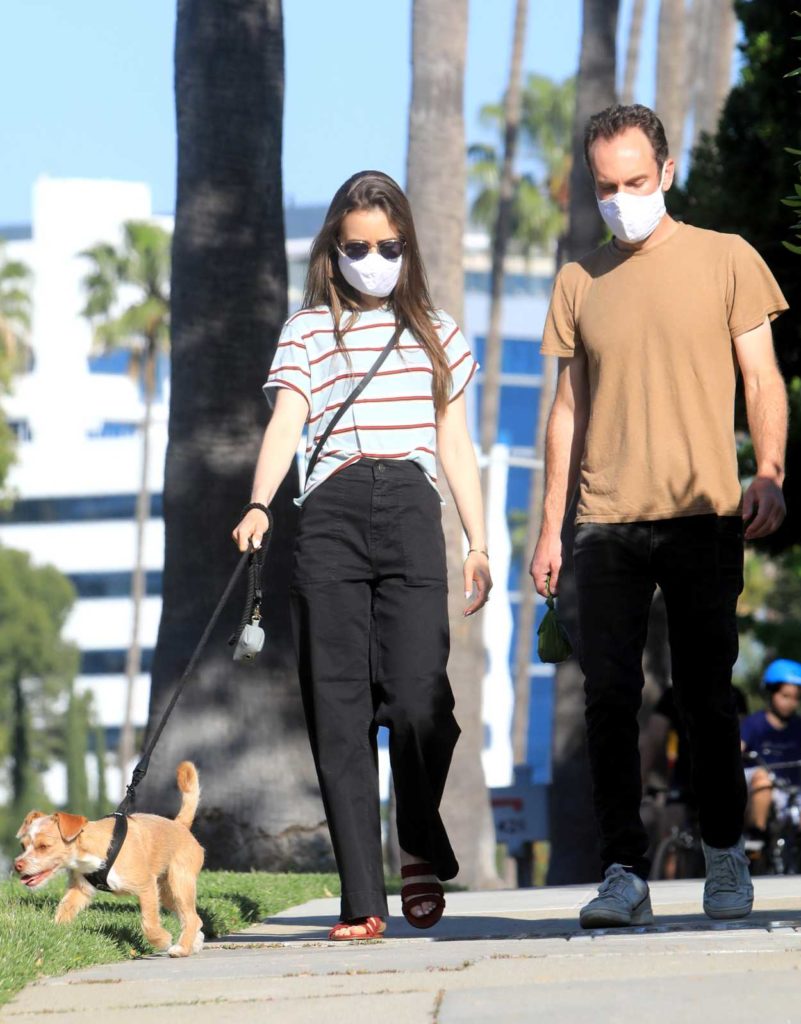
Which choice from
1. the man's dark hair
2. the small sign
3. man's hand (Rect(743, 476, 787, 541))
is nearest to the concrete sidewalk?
man's hand (Rect(743, 476, 787, 541))

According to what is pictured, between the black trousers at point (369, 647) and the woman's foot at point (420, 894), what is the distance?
45 mm

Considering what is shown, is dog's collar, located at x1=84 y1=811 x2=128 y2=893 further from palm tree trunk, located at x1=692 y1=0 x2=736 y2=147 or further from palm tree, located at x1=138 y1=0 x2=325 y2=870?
palm tree trunk, located at x1=692 y1=0 x2=736 y2=147

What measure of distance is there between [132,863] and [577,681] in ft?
39.2

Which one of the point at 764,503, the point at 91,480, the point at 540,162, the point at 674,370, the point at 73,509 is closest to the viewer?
the point at 764,503

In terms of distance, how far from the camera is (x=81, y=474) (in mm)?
95188

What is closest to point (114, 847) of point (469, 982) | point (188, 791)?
point (188, 791)

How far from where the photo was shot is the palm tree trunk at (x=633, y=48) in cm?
3944

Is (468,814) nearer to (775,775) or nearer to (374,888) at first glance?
(775,775)

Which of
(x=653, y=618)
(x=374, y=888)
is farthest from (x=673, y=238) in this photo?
(x=653, y=618)

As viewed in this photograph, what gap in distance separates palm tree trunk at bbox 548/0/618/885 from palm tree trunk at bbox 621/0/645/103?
19.2 m

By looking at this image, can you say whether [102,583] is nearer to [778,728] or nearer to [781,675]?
[778,728]

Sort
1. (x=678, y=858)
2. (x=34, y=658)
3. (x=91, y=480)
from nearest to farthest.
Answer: (x=678, y=858)
(x=34, y=658)
(x=91, y=480)

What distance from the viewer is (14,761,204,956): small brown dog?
588cm

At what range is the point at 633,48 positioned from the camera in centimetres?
4012
